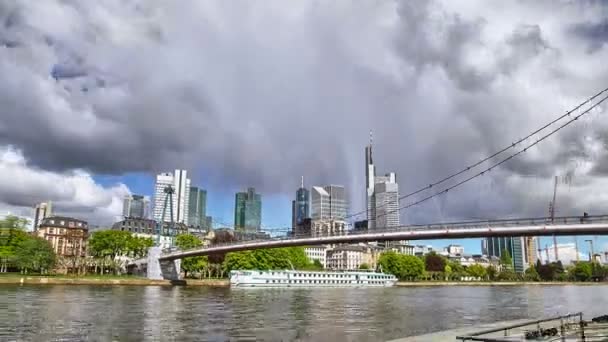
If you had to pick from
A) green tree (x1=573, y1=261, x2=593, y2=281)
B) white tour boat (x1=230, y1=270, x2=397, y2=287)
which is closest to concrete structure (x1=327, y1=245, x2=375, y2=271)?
white tour boat (x1=230, y1=270, x2=397, y2=287)

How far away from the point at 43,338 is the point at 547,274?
20336cm

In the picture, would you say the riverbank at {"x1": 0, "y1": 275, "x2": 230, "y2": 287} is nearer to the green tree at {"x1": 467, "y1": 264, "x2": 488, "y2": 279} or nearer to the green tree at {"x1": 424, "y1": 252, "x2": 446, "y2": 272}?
the green tree at {"x1": 424, "y1": 252, "x2": 446, "y2": 272}

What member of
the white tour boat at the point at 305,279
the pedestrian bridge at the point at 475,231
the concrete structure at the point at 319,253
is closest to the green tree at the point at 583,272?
the concrete structure at the point at 319,253

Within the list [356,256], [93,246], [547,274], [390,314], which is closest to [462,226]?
[390,314]

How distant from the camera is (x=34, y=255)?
73.8m

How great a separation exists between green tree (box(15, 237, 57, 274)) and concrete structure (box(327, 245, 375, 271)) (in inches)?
4559

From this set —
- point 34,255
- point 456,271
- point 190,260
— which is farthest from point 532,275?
point 34,255

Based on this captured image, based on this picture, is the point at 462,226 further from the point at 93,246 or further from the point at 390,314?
the point at 93,246

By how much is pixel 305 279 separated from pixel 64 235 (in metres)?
65.5

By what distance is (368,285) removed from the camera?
333ft

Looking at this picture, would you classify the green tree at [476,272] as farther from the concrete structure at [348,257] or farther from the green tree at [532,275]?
the concrete structure at [348,257]

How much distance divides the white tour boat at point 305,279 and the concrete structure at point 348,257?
229 feet

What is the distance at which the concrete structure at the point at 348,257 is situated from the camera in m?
181

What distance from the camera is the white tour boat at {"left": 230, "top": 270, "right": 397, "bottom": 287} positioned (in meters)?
80.6
